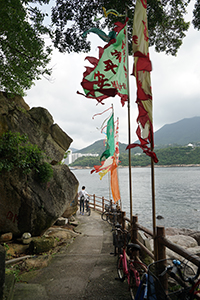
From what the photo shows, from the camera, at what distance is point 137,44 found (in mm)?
3293

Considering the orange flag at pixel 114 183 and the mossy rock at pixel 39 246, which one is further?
the orange flag at pixel 114 183

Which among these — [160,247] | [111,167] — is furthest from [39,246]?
[160,247]

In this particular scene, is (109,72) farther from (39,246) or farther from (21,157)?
(39,246)

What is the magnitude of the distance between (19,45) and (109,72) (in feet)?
11.6

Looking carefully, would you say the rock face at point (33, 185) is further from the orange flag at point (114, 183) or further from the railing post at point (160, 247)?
the railing post at point (160, 247)

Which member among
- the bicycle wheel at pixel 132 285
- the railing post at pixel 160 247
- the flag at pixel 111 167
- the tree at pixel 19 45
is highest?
the tree at pixel 19 45

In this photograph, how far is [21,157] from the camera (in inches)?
258

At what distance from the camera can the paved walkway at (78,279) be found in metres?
3.46

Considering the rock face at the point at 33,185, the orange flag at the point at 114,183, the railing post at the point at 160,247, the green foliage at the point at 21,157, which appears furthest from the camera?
the orange flag at the point at 114,183

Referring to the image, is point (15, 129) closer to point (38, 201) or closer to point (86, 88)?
point (38, 201)

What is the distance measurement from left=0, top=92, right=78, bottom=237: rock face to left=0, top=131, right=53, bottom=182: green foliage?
10.6 inches

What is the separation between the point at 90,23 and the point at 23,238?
299 inches

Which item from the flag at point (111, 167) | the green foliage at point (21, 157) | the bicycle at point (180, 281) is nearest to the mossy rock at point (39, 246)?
the green foliage at point (21, 157)

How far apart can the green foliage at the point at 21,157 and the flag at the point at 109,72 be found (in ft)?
11.6
